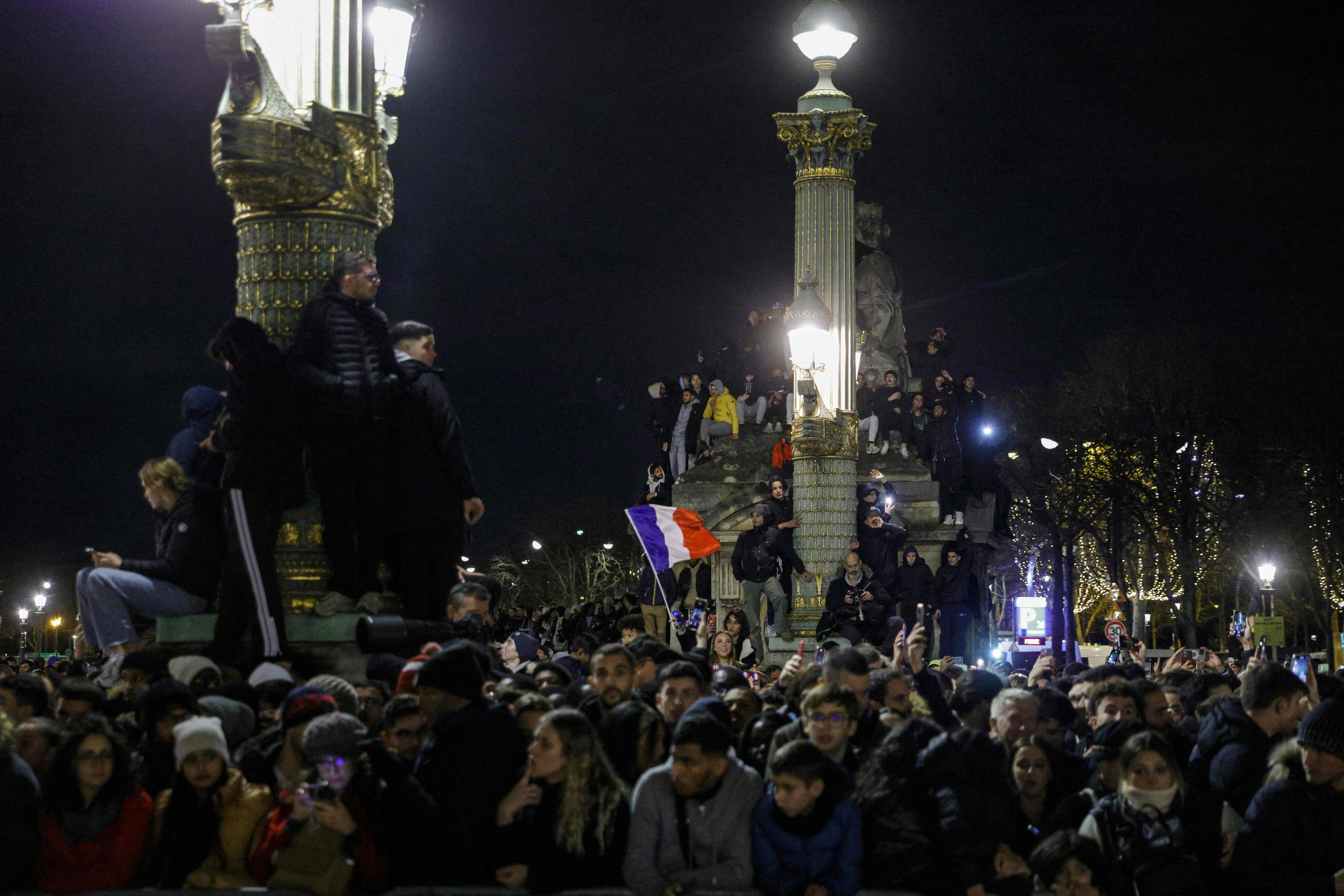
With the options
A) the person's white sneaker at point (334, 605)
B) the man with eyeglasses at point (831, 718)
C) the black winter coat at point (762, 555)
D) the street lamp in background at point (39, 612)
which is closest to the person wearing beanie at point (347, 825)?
the man with eyeglasses at point (831, 718)

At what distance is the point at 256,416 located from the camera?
10.4 meters

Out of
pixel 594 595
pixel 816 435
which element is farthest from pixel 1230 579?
pixel 594 595

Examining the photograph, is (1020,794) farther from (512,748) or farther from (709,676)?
(512,748)

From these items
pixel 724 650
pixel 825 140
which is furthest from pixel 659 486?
pixel 724 650

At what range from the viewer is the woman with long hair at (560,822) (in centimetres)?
719

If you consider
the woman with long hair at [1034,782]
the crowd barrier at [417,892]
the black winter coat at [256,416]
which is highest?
the black winter coat at [256,416]

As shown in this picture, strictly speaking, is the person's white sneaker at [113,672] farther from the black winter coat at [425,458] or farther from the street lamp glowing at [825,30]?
the street lamp glowing at [825,30]

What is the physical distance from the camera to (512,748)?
24.4 ft

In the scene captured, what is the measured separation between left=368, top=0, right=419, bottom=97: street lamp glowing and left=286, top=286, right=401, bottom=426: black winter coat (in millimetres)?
2545

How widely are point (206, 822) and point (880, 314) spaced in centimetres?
2497

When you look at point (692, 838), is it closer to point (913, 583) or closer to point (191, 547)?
point (191, 547)

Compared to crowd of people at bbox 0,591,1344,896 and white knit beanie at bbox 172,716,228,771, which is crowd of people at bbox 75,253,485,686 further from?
white knit beanie at bbox 172,716,228,771

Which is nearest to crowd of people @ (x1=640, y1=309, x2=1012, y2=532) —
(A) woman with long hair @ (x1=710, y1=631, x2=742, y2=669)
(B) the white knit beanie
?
(A) woman with long hair @ (x1=710, y1=631, x2=742, y2=669)

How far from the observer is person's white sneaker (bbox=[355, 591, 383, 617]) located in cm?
1087
